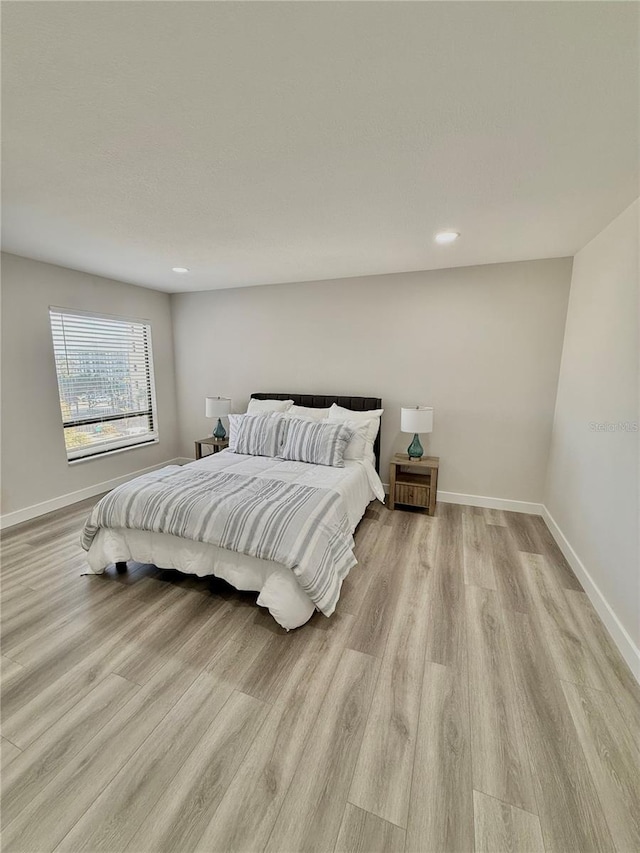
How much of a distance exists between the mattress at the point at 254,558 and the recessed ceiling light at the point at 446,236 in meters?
1.98

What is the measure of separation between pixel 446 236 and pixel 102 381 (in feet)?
12.7

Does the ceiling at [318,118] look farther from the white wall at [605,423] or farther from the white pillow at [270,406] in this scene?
the white pillow at [270,406]

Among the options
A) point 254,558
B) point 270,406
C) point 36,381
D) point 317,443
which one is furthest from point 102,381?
point 254,558

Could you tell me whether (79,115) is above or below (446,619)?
above

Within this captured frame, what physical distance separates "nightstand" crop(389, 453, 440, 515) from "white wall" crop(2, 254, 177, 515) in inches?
132

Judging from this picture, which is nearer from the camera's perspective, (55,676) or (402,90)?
(402,90)

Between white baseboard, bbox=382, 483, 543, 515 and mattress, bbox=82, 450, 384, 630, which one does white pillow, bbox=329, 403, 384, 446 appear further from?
white baseboard, bbox=382, 483, 543, 515

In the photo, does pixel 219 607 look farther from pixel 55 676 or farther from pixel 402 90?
pixel 402 90

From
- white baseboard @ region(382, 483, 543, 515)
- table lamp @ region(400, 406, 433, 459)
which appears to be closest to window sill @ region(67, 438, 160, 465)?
table lamp @ region(400, 406, 433, 459)

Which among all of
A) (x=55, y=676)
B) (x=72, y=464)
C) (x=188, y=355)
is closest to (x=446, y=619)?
(x=55, y=676)

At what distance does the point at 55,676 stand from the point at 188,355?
153 inches

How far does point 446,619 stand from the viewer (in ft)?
6.64

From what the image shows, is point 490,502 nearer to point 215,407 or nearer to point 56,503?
point 215,407

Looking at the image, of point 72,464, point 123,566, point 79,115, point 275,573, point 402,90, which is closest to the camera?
point 402,90
